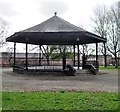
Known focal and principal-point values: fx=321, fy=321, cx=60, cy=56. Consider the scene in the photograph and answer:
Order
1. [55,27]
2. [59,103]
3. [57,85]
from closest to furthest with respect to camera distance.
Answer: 1. [59,103]
2. [57,85]
3. [55,27]

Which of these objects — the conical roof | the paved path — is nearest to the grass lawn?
the paved path

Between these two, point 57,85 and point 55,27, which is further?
point 55,27

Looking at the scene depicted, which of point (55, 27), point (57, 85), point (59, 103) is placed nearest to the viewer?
point (59, 103)

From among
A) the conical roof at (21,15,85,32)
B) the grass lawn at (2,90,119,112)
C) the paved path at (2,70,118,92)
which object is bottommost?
the grass lawn at (2,90,119,112)

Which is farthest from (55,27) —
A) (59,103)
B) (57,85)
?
(59,103)

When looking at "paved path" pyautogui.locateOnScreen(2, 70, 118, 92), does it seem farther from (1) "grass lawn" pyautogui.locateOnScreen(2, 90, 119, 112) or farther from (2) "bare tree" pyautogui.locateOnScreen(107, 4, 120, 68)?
(2) "bare tree" pyautogui.locateOnScreen(107, 4, 120, 68)

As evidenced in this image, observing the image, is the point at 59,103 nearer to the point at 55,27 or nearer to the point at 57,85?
the point at 57,85

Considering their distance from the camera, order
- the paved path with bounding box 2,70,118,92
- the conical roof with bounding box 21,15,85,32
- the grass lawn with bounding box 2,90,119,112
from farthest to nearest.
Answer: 1. the conical roof with bounding box 21,15,85,32
2. the paved path with bounding box 2,70,118,92
3. the grass lawn with bounding box 2,90,119,112

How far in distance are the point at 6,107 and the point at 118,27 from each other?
45518 mm

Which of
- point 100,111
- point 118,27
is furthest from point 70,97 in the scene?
point 118,27

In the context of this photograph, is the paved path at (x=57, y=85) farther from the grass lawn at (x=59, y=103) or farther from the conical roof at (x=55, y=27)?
the conical roof at (x=55, y=27)

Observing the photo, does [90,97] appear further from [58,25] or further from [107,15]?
[107,15]

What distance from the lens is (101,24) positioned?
56250mm

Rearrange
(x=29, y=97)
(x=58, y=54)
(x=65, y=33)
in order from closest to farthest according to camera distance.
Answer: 1. (x=29, y=97)
2. (x=65, y=33)
3. (x=58, y=54)
